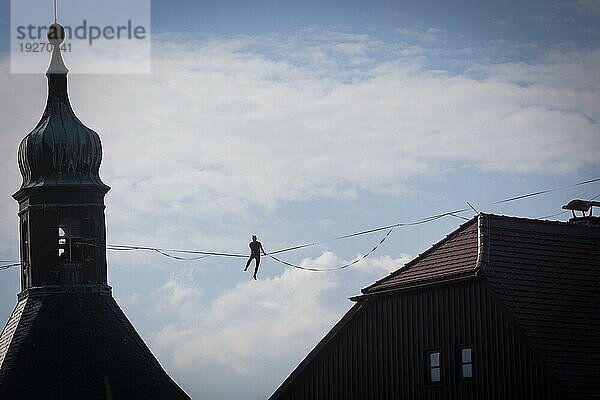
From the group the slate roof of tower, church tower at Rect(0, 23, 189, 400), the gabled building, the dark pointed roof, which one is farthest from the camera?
church tower at Rect(0, 23, 189, 400)

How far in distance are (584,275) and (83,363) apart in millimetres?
24392

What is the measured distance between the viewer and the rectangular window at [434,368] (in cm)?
4869

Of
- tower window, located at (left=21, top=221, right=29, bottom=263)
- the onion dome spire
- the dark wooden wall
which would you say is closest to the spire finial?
the onion dome spire

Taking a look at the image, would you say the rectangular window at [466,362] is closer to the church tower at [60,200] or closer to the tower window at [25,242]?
the church tower at [60,200]

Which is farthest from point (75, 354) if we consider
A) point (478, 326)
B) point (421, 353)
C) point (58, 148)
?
point (478, 326)

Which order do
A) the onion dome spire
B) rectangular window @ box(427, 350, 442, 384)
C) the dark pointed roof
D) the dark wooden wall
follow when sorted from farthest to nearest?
the onion dome spire < the dark pointed roof < rectangular window @ box(427, 350, 442, 384) < the dark wooden wall

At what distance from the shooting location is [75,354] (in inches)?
2672

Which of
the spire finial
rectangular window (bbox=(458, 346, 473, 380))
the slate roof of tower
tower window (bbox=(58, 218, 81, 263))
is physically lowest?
rectangular window (bbox=(458, 346, 473, 380))

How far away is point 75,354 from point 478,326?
957 inches

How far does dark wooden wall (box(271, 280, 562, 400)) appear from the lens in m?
46.5

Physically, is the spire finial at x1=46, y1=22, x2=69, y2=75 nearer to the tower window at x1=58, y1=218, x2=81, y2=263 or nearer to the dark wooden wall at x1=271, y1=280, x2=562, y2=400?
the tower window at x1=58, y1=218, x2=81, y2=263

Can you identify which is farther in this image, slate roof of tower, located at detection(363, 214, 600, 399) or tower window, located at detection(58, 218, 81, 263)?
tower window, located at detection(58, 218, 81, 263)

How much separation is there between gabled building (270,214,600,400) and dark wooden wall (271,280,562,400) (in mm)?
28

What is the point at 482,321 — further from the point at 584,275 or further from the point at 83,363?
the point at 83,363
